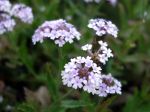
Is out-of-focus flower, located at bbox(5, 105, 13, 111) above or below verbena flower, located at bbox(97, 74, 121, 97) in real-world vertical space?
above

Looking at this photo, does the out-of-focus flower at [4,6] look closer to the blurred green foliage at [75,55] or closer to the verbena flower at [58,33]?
the blurred green foliage at [75,55]

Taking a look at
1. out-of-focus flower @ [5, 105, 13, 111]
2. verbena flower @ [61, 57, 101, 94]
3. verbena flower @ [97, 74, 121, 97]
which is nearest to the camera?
verbena flower @ [61, 57, 101, 94]

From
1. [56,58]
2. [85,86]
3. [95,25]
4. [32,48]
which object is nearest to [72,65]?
[85,86]

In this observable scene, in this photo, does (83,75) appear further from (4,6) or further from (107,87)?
(4,6)

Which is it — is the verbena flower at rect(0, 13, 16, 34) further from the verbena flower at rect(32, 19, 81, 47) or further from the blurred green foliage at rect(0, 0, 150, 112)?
the verbena flower at rect(32, 19, 81, 47)

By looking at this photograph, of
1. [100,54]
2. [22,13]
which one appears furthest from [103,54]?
[22,13]

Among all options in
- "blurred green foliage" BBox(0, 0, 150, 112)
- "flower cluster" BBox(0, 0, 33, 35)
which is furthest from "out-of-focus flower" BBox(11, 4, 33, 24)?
"blurred green foliage" BBox(0, 0, 150, 112)

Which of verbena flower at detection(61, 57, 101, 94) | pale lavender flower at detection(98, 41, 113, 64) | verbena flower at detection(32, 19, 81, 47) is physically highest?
verbena flower at detection(32, 19, 81, 47)
